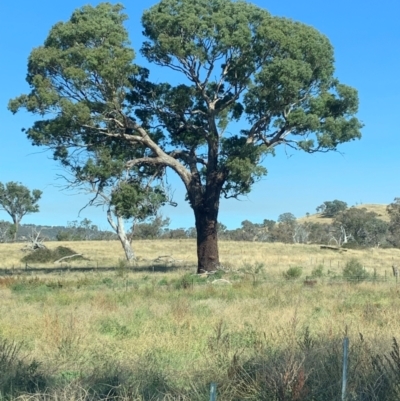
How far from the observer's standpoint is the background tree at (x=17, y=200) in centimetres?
10619

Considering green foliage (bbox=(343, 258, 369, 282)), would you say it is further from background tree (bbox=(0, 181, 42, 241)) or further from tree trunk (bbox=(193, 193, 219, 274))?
background tree (bbox=(0, 181, 42, 241))

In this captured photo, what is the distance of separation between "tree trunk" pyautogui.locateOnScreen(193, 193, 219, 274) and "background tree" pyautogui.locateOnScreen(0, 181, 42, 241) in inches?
3143

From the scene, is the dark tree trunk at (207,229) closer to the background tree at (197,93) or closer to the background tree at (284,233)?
the background tree at (197,93)

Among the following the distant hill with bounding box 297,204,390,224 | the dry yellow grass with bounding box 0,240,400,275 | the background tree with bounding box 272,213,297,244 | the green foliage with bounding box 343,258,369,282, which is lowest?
the green foliage with bounding box 343,258,369,282

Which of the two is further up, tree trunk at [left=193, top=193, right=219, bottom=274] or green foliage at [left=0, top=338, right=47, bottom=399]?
tree trunk at [left=193, top=193, right=219, bottom=274]

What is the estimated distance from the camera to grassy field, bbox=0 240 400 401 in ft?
23.7

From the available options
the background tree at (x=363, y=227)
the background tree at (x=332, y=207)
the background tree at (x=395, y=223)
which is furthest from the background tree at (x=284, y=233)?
the background tree at (x=332, y=207)

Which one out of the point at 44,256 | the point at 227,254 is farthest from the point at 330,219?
the point at 44,256

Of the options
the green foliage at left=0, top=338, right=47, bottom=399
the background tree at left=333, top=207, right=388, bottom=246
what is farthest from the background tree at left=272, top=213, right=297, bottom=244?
the green foliage at left=0, top=338, right=47, bottom=399

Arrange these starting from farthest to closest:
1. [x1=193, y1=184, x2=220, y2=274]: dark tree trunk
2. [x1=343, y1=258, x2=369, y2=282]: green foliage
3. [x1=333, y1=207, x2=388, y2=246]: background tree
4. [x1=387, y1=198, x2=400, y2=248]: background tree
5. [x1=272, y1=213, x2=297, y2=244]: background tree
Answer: [x1=272, y1=213, x2=297, y2=244]: background tree, [x1=333, y1=207, x2=388, y2=246]: background tree, [x1=387, y1=198, x2=400, y2=248]: background tree, [x1=193, y1=184, x2=220, y2=274]: dark tree trunk, [x1=343, y1=258, x2=369, y2=282]: green foliage

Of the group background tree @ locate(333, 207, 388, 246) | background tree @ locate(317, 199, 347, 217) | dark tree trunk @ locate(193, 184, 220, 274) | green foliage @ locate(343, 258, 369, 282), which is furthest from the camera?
background tree @ locate(317, 199, 347, 217)

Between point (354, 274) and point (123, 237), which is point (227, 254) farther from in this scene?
point (354, 274)

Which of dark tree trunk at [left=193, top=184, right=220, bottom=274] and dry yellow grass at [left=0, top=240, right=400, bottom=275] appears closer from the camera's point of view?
dark tree trunk at [left=193, top=184, right=220, bottom=274]

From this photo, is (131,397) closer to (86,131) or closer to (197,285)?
(197,285)
